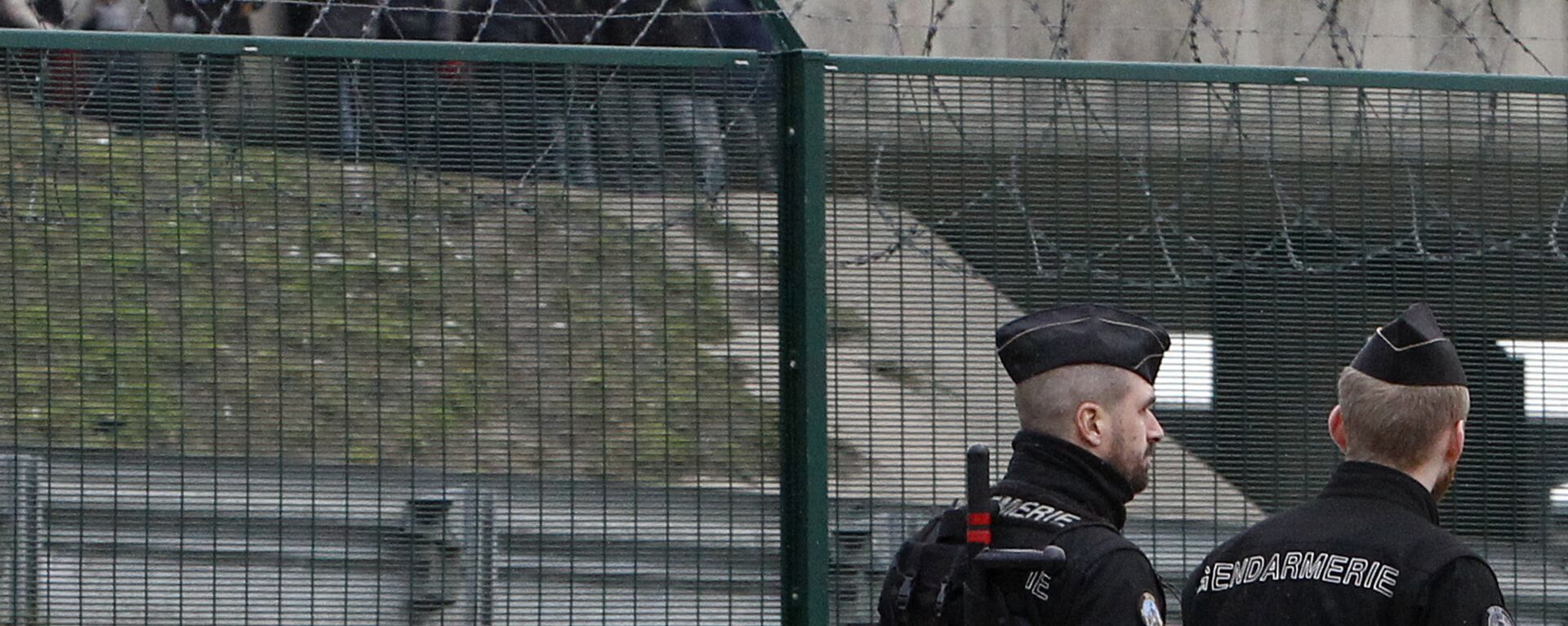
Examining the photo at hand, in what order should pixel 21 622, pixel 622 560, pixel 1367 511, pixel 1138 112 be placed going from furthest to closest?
pixel 1138 112 < pixel 622 560 < pixel 21 622 < pixel 1367 511

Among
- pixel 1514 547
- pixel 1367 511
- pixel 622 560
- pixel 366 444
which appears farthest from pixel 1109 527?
pixel 1514 547

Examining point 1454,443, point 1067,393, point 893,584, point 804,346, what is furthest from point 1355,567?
point 804,346

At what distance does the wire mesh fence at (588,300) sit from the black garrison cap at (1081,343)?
114 cm

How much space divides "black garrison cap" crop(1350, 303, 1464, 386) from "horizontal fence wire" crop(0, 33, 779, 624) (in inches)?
66.1

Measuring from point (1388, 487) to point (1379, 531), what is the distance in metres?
0.08

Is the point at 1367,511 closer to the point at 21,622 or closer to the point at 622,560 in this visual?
the point at 622,560

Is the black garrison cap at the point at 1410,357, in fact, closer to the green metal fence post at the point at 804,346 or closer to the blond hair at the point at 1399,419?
the blond hair at the point at 1399,419

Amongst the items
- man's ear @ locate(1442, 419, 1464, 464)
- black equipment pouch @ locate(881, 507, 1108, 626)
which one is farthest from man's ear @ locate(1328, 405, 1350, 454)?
black equipment pouch @ locate(881, 507, 1108, 626)

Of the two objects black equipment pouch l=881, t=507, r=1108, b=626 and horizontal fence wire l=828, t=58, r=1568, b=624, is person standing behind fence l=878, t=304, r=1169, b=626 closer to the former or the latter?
black equipment pouch l=881, t=507, r=1108, b=626

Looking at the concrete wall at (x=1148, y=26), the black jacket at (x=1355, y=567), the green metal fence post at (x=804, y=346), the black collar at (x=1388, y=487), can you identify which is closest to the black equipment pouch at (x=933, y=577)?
the black jacket at (x=1355, y=567)

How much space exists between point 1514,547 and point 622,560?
2165 millimetres

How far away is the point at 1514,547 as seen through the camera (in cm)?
478

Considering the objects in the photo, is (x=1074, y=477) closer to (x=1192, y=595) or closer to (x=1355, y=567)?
(x=1192, y=595)

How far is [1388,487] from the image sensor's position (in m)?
2.90
